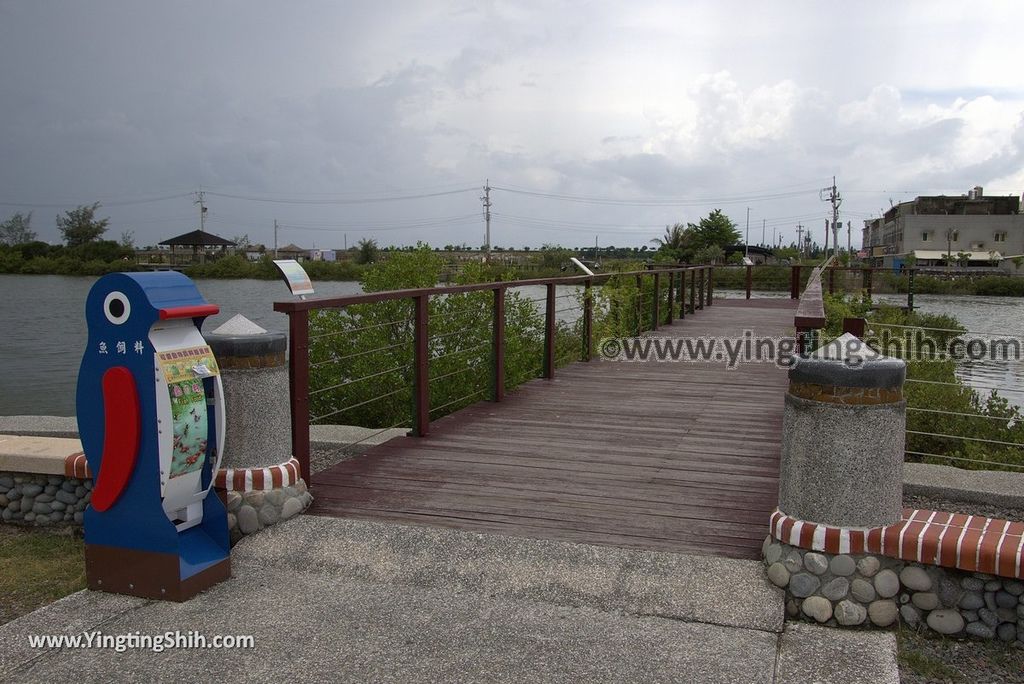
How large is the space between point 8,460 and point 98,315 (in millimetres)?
2257

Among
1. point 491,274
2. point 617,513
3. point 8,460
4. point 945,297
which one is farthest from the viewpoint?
point 945,297

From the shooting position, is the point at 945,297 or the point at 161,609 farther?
the point at 945,297

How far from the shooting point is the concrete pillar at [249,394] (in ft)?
13.0

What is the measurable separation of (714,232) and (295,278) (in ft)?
278

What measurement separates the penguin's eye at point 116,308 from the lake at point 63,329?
3992mm

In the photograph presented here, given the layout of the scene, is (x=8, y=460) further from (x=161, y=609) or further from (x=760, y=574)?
(x=760, y=574)

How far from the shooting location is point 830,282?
20078mm

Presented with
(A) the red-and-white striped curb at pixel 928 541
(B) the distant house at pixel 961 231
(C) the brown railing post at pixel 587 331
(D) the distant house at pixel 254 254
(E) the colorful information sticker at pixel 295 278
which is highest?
(B) the distant house at pixel 961 231

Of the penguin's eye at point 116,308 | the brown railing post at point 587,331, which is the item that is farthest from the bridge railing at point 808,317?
the brown railing post at point 587,331

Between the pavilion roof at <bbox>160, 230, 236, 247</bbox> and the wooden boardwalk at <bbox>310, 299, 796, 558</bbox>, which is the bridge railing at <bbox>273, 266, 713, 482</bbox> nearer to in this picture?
the wooden boardwalk at <bbox>310, 299, 796, 558</bbox>

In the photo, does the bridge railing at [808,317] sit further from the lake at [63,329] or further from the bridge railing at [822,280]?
the bridge railing at [822,280]

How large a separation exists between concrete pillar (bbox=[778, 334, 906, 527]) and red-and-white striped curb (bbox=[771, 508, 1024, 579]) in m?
0.04

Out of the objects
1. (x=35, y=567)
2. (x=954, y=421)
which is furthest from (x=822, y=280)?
(x=35, y=567)

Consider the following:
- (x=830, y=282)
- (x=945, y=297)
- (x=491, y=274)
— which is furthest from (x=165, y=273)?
(x=945, y=297)
